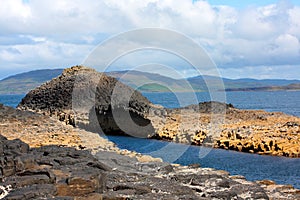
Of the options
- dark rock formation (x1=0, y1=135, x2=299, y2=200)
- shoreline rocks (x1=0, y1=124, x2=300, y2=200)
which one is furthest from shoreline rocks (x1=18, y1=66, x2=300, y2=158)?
dark rock formation (x1=0, y1=135, x2=299, y2=200)

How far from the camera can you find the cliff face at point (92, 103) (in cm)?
5125

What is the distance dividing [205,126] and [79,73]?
77.4ft

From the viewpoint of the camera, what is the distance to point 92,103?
55875 millimetres

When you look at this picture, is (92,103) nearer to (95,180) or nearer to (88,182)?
(95,180)

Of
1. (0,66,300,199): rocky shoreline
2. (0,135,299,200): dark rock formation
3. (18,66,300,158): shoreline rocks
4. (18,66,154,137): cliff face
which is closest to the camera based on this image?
(0,135,299,200): dark rock formation

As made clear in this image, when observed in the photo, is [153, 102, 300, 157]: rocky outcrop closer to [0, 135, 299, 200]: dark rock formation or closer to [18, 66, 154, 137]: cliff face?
[18, 66, 154, 137]: cliff face

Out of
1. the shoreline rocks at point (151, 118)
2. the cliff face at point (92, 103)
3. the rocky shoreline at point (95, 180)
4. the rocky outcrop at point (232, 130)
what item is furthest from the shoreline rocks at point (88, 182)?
the cliff face at point (92, 103)

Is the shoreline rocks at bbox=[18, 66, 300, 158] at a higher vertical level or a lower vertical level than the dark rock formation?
higher

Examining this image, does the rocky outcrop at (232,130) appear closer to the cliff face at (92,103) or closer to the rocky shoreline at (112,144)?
the rocky shoreline at (112,144)

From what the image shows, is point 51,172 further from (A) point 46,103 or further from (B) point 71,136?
(A) point 46,103

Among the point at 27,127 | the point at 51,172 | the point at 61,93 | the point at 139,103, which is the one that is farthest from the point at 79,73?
the point at 51,172

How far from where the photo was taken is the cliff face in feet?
168

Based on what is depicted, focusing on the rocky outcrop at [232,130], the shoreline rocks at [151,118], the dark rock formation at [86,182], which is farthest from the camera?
the shoreline rocks at [151,118]

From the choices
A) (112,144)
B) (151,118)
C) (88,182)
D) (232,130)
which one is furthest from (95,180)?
(151,118)
